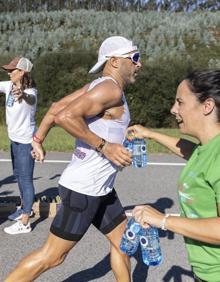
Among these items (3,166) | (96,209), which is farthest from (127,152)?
(3,166)

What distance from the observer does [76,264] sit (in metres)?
4.52

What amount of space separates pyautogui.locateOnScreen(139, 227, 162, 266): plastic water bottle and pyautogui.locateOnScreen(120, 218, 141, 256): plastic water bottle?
33 mm

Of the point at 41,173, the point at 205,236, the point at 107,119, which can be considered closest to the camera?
the point at 205,236

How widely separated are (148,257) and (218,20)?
26.3 m

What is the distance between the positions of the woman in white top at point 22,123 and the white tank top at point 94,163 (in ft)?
6.22

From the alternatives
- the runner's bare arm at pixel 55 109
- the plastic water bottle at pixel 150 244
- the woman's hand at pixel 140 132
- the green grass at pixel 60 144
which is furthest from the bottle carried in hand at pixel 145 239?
the green grass at pixel 60 144

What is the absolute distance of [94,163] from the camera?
10.7 feet

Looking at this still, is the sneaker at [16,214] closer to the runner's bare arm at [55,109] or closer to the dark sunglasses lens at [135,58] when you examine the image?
the runner's bare arm at [55,109]

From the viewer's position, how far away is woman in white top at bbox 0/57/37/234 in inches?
198

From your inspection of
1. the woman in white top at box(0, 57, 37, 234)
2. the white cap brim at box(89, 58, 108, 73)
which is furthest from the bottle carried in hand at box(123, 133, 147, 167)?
the woman in white top at box(0, 57, 37, 234)

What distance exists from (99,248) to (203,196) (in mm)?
2988

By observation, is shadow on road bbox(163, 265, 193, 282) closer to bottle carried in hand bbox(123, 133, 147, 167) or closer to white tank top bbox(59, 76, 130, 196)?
white tank top bbox(59, 76, 130, 196)

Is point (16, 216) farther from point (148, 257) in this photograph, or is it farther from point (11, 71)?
point (148, 257)

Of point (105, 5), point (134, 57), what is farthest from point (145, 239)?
point (105, 5)
